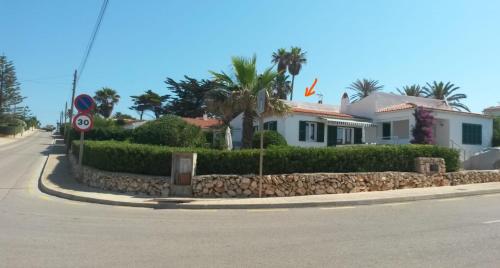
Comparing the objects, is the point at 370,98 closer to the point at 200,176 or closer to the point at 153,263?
the point at 200,176

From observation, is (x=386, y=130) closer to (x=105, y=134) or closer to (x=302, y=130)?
(x=302, y=130)

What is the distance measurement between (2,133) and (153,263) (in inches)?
2974

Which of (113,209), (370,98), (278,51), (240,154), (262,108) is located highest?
(278,51)

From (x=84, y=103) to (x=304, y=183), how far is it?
8.94 metres

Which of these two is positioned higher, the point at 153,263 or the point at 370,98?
the point at 370,98

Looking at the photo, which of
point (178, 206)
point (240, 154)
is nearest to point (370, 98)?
point (240, 154)

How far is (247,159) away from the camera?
15.0m

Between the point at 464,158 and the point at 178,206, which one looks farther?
the point at 464,158

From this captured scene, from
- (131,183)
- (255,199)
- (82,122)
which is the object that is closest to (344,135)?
(255,199)

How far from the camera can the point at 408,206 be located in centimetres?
1298

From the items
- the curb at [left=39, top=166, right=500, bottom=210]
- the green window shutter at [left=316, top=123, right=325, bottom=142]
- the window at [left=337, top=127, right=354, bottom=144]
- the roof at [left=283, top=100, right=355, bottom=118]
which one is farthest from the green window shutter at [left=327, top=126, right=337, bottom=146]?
the curb at [left=39, top=166, right=500, bottom=210]

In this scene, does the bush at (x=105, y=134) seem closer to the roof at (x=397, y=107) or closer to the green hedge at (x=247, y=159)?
the roof at (x=397, y=107)

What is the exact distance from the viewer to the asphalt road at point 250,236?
641cm

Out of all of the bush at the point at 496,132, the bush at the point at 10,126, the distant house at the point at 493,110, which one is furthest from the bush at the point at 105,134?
the bush at the point at 10,126
